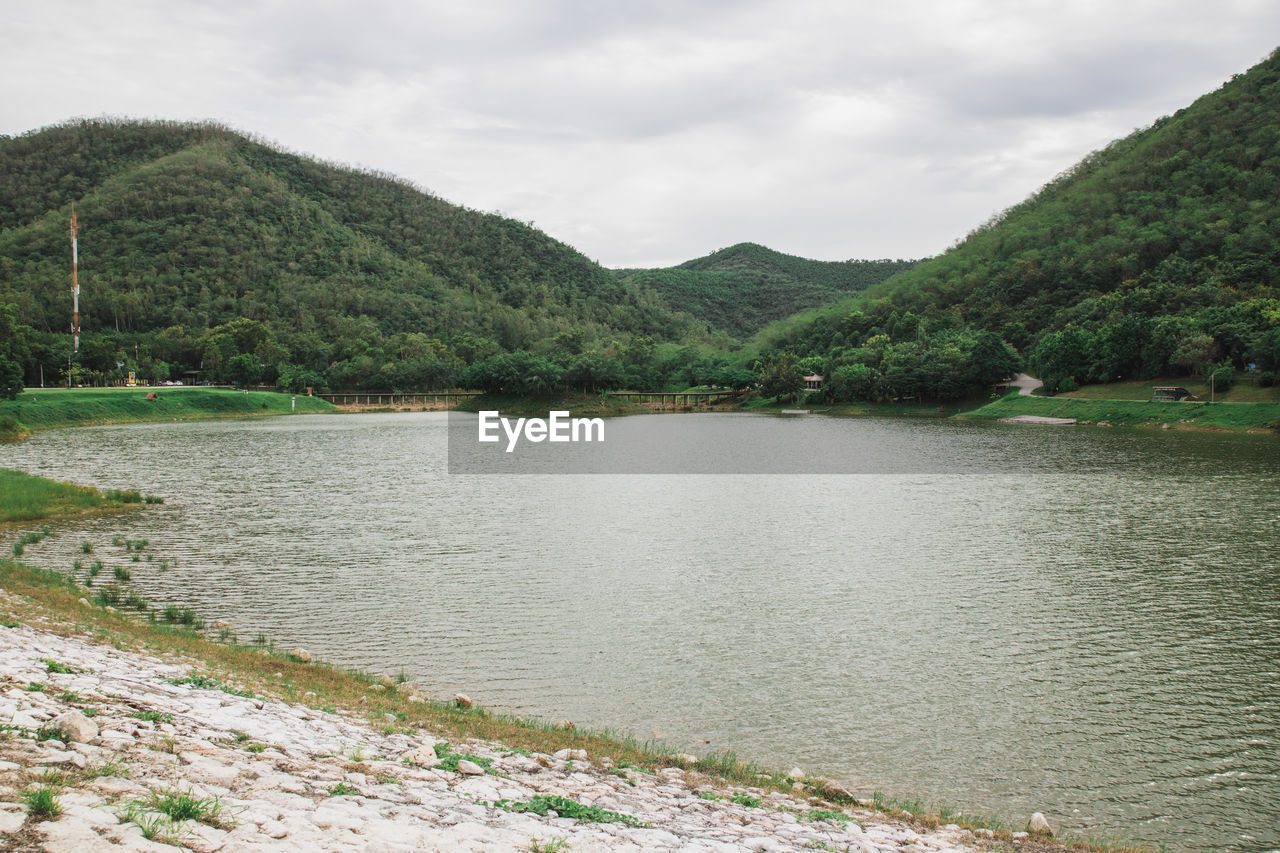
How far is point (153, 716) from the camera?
7.69 meters

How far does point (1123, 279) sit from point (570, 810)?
448 ft

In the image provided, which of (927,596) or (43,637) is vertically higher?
(43,637)

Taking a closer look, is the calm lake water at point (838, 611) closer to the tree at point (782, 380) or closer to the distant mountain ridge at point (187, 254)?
the tree at point (782, 380)

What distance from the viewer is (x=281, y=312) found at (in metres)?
158

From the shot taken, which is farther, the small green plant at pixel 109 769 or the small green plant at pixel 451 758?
the small green plant at pixel 451 758

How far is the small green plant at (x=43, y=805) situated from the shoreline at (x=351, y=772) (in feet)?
0.24

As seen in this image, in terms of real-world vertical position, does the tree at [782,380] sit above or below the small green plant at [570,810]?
above

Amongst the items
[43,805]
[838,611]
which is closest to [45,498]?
[838,611]

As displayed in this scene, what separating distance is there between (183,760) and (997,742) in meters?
9.31

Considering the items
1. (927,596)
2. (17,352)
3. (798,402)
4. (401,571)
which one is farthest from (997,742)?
(798,402)

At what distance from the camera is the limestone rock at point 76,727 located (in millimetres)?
6551

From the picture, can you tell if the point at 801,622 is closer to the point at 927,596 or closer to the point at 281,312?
the point at 927,596

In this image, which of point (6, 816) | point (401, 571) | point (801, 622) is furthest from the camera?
point (401, 571)

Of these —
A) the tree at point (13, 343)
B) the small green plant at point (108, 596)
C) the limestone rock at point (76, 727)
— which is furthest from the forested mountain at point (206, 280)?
the limestone rock at point (76, 727)
